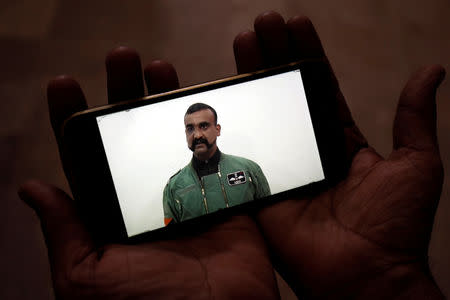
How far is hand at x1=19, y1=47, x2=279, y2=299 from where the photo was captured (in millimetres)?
Answer: 489

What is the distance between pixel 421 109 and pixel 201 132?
0.36 metres

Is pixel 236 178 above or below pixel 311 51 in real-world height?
below

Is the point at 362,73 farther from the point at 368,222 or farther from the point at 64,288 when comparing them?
the point at 64,288

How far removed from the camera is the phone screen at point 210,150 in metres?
0.56

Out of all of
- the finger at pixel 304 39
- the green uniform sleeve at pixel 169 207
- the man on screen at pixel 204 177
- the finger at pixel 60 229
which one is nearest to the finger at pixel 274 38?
the finger at pixel 304 39

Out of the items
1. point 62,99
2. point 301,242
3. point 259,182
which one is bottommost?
point 301,242

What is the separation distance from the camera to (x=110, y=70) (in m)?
0.61

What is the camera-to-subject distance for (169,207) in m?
0.58

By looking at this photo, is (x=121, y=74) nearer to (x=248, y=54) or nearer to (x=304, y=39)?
(x=248, y=54)

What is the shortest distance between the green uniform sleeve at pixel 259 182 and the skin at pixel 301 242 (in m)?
0.04

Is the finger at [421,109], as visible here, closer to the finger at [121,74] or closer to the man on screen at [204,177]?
the man on screen at [204,177]

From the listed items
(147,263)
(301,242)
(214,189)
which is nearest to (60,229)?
(147,263)

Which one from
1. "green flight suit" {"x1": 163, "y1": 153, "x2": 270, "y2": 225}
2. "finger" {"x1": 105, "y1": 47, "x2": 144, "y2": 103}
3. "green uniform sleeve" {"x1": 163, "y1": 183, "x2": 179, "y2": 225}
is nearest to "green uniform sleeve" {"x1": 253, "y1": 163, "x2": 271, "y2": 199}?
"green flight suit" {"x1": 163, "y1": 153, "x2": 270, "y2": 225}

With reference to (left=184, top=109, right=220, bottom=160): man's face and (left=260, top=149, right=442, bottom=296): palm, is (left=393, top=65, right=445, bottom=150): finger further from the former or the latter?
(left=184, top=109, right=220, bottom=160): man's face
